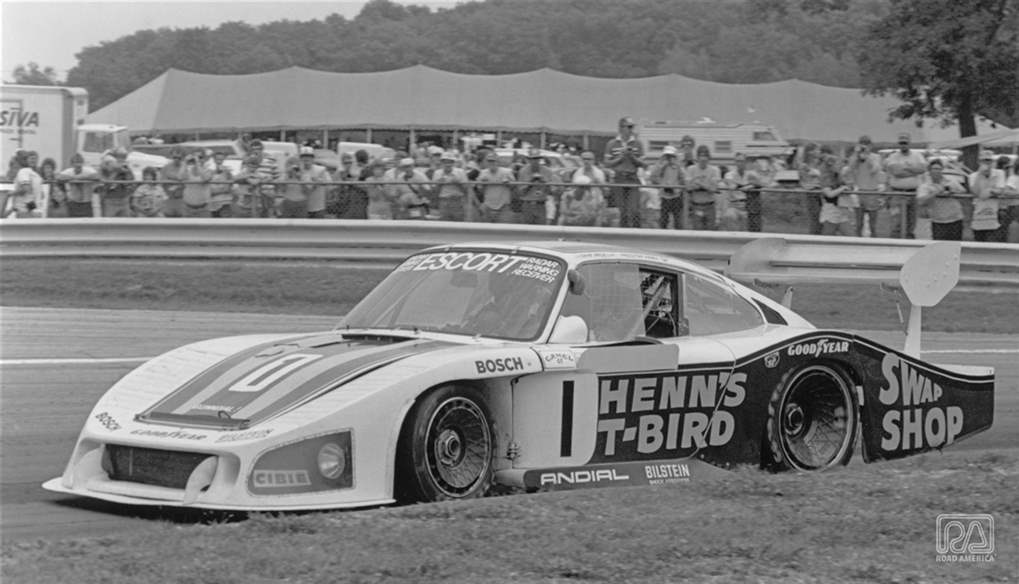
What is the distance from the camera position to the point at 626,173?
55.9ft

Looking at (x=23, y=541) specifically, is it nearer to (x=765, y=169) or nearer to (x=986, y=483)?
(x=986, y=483)

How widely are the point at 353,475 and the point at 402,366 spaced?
1.94 feet

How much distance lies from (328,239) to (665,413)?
34.1 feet

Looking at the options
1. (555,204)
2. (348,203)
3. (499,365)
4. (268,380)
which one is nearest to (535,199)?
(555,204)

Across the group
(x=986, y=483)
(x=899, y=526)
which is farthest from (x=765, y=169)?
Result: (x=899, y=526)

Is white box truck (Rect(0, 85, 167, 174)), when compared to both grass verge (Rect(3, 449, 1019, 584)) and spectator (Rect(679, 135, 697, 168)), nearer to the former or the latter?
spectator (Rect(679, 135, 697, 168))

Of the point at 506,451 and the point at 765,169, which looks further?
the point at 765,169

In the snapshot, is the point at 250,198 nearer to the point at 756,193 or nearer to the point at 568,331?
the point at 756,193

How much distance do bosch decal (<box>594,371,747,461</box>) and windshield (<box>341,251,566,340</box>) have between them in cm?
55

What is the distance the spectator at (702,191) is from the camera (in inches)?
658

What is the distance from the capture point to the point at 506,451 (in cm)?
684

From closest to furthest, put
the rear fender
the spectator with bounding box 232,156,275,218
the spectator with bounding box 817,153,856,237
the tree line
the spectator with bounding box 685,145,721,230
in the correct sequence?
the rear fender < the spectator with bounding box 817,153,856,237 < the spectator with bounding box 685,145,721,230 < the spectator with bounding box 232,156,275,218 < the tree line

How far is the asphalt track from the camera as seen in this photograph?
6.17 m

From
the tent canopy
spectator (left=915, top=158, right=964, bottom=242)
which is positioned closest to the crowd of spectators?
spectator (left=915, top=158, right=964, bottom=242)
